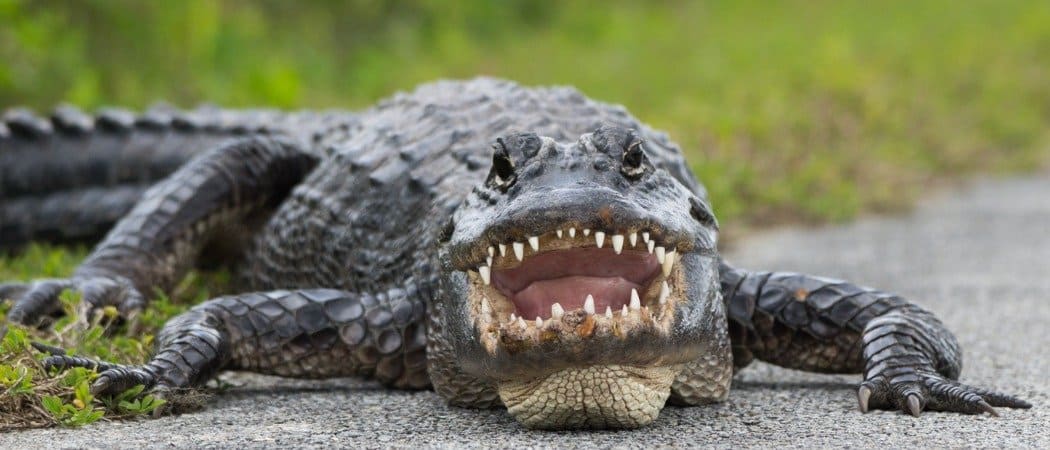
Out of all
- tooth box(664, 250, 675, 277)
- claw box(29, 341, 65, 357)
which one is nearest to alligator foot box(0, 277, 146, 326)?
claw box(29, 341, 65, 357)

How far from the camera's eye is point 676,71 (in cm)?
1219

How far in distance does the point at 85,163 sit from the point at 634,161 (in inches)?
149

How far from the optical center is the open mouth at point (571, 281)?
3.31m

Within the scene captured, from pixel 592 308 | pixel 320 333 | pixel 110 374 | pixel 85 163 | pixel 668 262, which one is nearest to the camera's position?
pixel 592 308

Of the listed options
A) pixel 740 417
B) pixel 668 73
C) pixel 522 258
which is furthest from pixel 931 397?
pixel 668 73

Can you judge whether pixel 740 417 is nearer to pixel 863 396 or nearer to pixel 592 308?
pixel 863 396

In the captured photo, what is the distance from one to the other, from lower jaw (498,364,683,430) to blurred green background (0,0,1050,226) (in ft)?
14.1

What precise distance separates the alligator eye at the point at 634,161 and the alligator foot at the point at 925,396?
0.89 meters

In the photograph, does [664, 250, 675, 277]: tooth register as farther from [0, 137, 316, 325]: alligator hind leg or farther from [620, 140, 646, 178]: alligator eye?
[0, 137, 316, 325]: alligator hind leg

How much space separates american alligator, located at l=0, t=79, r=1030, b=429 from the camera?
3318mm

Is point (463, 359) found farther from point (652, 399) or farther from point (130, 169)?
point (130, 169)

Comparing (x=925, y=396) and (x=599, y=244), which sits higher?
(x=599, y=244)

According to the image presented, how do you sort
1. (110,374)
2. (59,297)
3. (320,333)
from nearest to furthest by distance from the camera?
(110,374) < (320,333) < (59,297)

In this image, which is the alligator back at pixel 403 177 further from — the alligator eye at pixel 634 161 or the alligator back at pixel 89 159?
the alligator back at pixel 89 159
